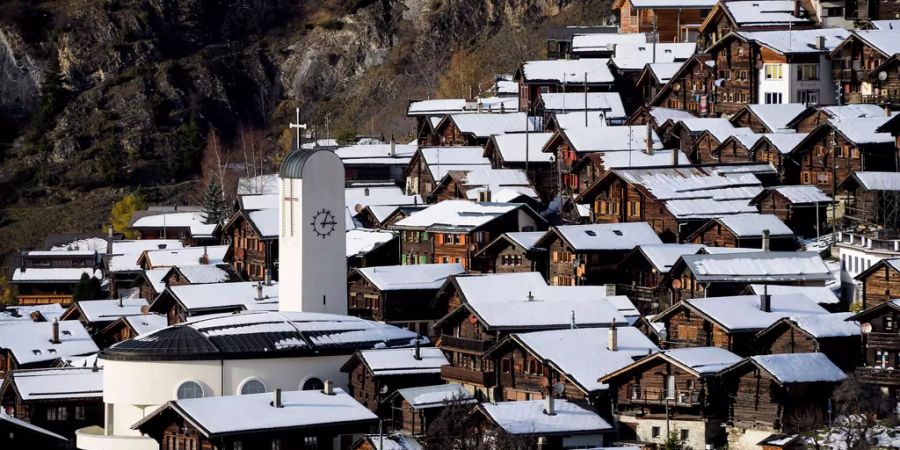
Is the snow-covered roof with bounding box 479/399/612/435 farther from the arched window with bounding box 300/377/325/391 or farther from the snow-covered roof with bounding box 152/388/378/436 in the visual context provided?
the arched window with bounding box 300/377/325/391

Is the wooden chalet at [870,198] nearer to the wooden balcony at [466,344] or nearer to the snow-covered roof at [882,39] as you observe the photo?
the snow-covered roof at [882,39]

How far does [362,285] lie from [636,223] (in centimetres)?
1055

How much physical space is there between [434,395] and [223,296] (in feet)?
75.6

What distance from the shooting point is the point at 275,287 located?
333ft

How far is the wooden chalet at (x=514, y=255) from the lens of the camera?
9588cm

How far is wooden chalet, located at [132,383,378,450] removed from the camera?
245 feet

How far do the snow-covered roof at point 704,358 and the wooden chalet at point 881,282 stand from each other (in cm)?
525

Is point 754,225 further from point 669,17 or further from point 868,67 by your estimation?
point 669,17

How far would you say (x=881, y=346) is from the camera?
74.1 metres

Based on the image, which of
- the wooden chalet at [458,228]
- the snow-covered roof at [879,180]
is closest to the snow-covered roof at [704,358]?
the snow-covered roof at [879,180]

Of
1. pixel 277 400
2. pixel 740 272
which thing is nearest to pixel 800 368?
pixel 740 272

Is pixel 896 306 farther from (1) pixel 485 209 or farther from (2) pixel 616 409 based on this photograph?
(1) pixel 485 209

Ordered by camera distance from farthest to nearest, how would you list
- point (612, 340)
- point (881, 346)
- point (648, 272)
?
1. point (648, 272)
2. point (612, 340)
3. point (881, 346)

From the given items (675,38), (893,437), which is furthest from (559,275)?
(675,38)
